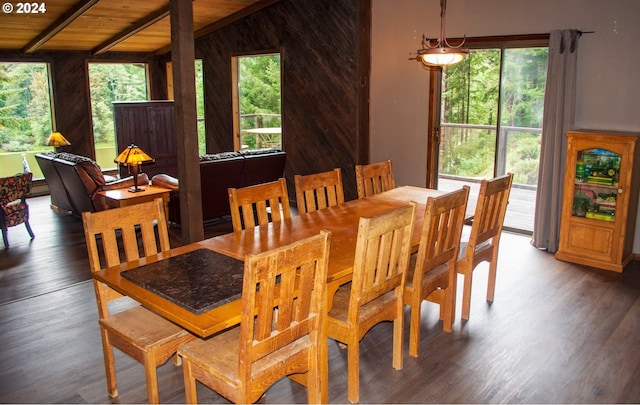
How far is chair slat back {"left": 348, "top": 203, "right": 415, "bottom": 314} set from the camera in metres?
2.74

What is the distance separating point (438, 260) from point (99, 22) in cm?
652

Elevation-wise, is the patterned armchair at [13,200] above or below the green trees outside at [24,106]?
below

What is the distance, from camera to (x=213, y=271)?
272 centimetres

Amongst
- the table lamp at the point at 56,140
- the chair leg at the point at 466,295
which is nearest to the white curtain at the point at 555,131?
the chair leg at the point at 466,295

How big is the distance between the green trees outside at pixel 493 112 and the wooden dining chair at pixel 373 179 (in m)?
1.98

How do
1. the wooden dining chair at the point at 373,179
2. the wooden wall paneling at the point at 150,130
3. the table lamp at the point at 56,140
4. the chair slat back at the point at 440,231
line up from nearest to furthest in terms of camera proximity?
1. the chair slat back at the point at 440,231
2. the wooden dining chair at the point at 373,179
3. the table lamp at the point at 56,140
4. the wooden wall paneling at the point at 150,130

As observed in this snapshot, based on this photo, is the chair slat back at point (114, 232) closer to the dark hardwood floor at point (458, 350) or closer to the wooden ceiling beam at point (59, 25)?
the dark hardwood floor at point (458, 350)

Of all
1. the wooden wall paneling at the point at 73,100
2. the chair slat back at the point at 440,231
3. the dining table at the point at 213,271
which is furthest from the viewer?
the wooden wall paneling at the point at 73,100

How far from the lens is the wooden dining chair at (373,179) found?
4504 millimetres

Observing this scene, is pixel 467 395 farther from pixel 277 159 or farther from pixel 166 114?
pixel 166 114

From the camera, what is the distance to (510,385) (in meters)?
3.13

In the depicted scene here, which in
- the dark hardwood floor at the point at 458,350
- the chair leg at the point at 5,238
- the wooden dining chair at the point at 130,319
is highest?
the wooden dining chair at the point at 130,319

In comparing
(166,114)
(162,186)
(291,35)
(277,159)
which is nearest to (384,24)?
(291,35)

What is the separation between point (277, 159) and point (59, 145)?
12.9 ft
